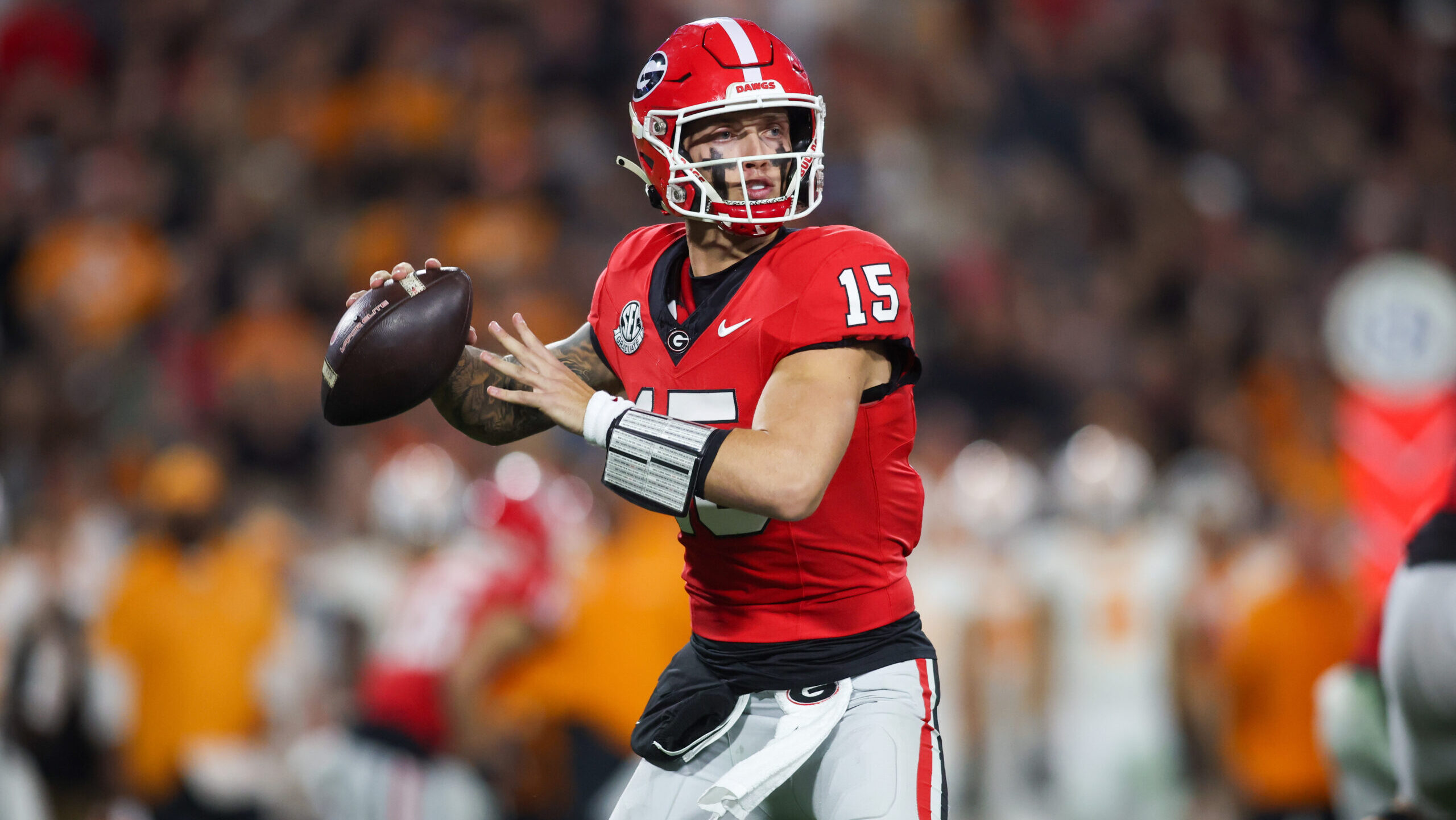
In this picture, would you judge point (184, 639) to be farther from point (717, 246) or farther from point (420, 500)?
point (717, 246)

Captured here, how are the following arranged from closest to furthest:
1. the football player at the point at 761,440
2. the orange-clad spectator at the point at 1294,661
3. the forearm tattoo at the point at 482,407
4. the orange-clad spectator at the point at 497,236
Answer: the football player at the point at 761,440
the forearm tattoo at the point at 482,407
the orange-clad spectator at the point at 1294,661
the orange-clad spectator at the point at 497,236

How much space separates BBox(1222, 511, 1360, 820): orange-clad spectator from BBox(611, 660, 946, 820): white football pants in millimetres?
4193

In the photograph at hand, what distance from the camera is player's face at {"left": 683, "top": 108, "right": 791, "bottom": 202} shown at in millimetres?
3236

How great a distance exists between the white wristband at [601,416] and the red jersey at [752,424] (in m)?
0.18

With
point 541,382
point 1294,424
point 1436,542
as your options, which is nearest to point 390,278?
point 541,382

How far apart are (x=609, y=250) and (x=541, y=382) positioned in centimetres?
679

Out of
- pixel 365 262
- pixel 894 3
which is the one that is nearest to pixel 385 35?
pixel 365 262

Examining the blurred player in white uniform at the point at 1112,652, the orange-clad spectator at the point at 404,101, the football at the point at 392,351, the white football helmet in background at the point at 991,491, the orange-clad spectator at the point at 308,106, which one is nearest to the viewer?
the football at the point at 392,351

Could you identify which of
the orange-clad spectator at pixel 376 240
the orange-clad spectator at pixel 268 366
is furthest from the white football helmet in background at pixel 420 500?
the orange-clad spectator at pixel 376 240

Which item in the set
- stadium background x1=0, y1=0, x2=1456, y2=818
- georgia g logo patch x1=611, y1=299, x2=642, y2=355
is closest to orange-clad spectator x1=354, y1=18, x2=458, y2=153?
stadium background x1=0, y1=0, x2=1456, y2=818

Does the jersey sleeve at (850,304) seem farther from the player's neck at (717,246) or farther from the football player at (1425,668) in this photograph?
the football player at (1425,668)

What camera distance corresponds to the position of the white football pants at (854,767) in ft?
9.75

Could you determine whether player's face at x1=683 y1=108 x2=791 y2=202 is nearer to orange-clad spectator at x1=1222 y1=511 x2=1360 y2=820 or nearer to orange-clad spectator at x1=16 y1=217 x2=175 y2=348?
orange-clad spectator at x1=1222 y1=511 x2=1360 y2=820

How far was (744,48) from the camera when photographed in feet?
10.7
